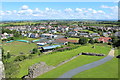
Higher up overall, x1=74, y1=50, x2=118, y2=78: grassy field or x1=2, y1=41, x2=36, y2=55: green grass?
x1=74, y1=50, x2=118, y2=78: grassy field

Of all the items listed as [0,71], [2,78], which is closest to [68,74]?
[2,78]

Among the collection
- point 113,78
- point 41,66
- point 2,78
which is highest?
point 41,66

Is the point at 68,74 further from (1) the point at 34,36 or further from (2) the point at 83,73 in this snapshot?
(1) the point at 34,36

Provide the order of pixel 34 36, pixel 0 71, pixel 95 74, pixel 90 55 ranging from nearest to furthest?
pixel 95 74, pixel 0 71, pixel 90 55, pixel 34 36

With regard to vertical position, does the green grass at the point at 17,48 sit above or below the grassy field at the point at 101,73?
below

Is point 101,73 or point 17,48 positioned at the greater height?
point 101,73

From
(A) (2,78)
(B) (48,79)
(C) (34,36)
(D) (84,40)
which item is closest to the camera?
(B) (48,79)

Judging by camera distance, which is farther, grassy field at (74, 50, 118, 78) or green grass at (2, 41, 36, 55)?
green grass at (2, 41, 36, 55)

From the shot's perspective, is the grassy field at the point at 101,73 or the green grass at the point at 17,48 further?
the green grass at the point at 17,48

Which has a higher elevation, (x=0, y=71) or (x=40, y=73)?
(x=40, y=73)

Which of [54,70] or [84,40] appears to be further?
[84,40]

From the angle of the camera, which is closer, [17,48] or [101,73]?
[101,73]
